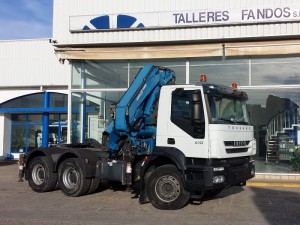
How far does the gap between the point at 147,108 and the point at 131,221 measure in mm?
3044

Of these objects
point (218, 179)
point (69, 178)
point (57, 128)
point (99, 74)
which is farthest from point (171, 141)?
point (57, 128)

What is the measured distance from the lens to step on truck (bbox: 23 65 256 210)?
831 cm

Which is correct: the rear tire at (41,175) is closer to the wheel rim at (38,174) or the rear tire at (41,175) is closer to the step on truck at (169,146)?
the wheel rim at (38,174)

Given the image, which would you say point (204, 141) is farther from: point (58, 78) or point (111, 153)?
point (58, 78)

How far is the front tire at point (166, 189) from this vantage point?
8.59 metres

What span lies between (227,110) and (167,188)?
83.1 inches

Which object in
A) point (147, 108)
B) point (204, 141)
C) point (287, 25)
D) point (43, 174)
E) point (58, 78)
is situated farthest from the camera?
point (58, 78)

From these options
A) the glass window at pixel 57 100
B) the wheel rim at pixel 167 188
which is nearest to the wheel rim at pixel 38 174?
the wheel rim at pixel 167 188

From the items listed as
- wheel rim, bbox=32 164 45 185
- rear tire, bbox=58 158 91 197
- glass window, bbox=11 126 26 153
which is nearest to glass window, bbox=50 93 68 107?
glass window, bbox=11 126 26 153

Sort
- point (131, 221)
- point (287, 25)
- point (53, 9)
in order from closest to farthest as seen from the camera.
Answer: point (131, 221) < point (287, 25) < point (53, 9)

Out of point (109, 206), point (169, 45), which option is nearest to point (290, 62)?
point (169, 45)

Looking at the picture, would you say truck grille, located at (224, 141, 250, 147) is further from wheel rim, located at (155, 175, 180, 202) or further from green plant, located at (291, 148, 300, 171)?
green plant, located at (291, 148, 300, 171)

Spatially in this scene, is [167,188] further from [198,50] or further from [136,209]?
[198,50]

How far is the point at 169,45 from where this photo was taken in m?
14.2
